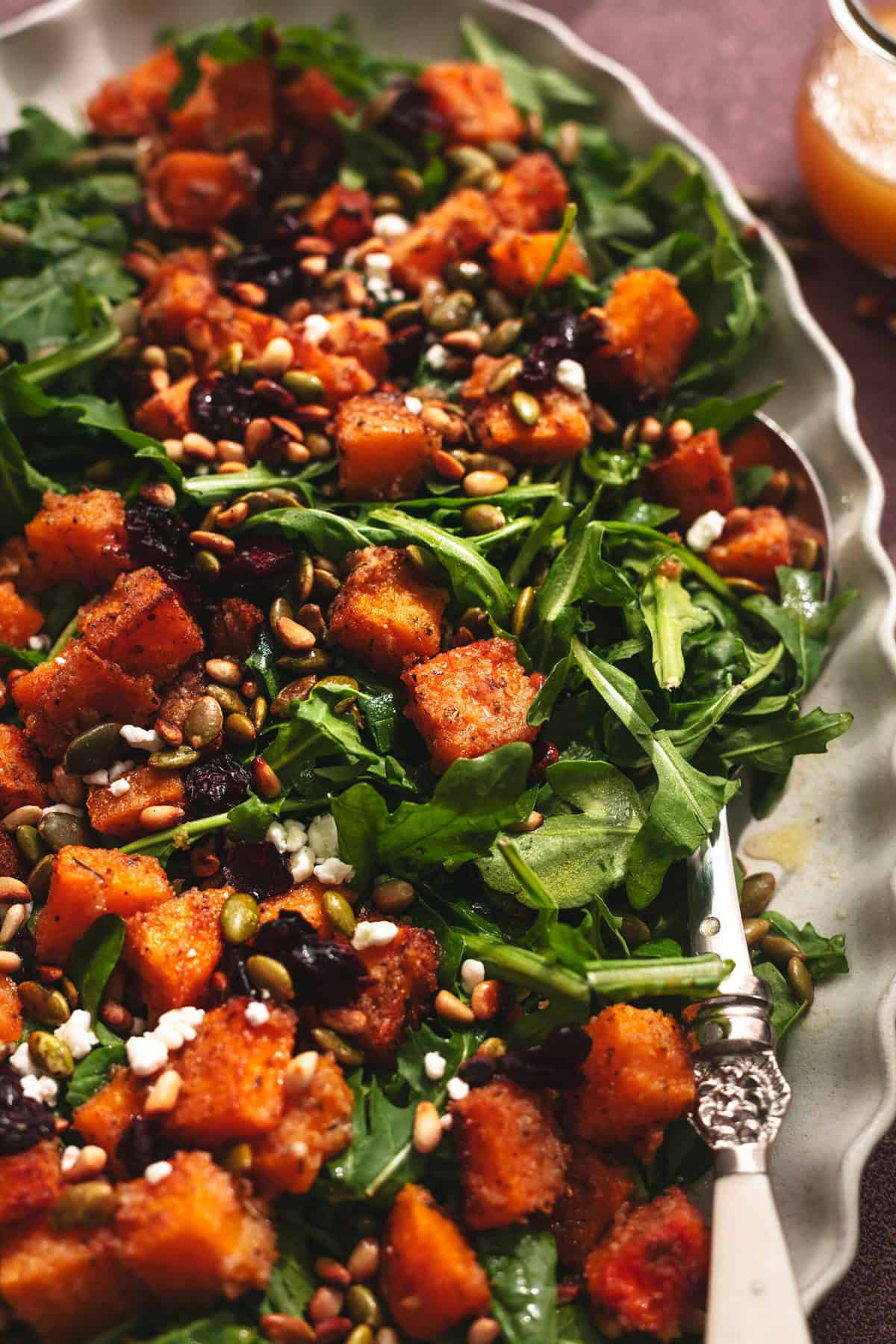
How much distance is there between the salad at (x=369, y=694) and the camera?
246 cm

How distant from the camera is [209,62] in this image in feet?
13.5

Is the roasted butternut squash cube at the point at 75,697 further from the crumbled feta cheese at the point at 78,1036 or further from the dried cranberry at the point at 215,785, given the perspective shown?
the crumbled feta cheese at the point at 78,1036

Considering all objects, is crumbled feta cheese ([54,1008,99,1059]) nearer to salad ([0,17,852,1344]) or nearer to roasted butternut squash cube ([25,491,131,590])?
salad ([0,17,852,1344])

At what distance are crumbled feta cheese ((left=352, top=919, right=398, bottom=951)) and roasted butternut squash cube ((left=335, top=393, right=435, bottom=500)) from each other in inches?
47.3

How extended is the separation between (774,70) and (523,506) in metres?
2.68

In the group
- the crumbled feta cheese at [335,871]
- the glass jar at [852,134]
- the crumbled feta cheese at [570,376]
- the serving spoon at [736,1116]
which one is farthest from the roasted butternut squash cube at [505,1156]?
the glass jar at [852,134]

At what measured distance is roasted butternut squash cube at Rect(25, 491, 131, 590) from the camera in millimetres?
3137

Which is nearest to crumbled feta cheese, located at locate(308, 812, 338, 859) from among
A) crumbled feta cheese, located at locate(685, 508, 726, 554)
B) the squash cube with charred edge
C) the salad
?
the salad

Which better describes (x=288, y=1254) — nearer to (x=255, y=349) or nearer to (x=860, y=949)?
(x=860, y=949)

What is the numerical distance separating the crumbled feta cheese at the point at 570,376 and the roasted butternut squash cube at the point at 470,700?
33.2 inches

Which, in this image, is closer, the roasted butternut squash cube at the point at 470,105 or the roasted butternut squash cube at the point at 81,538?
the roasted butternut squash cube at the point at 81,538

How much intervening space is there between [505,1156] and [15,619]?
Result: 1.83m

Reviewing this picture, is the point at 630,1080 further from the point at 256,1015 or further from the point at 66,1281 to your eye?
the point at 66,1281

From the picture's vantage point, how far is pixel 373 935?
8.68ft
